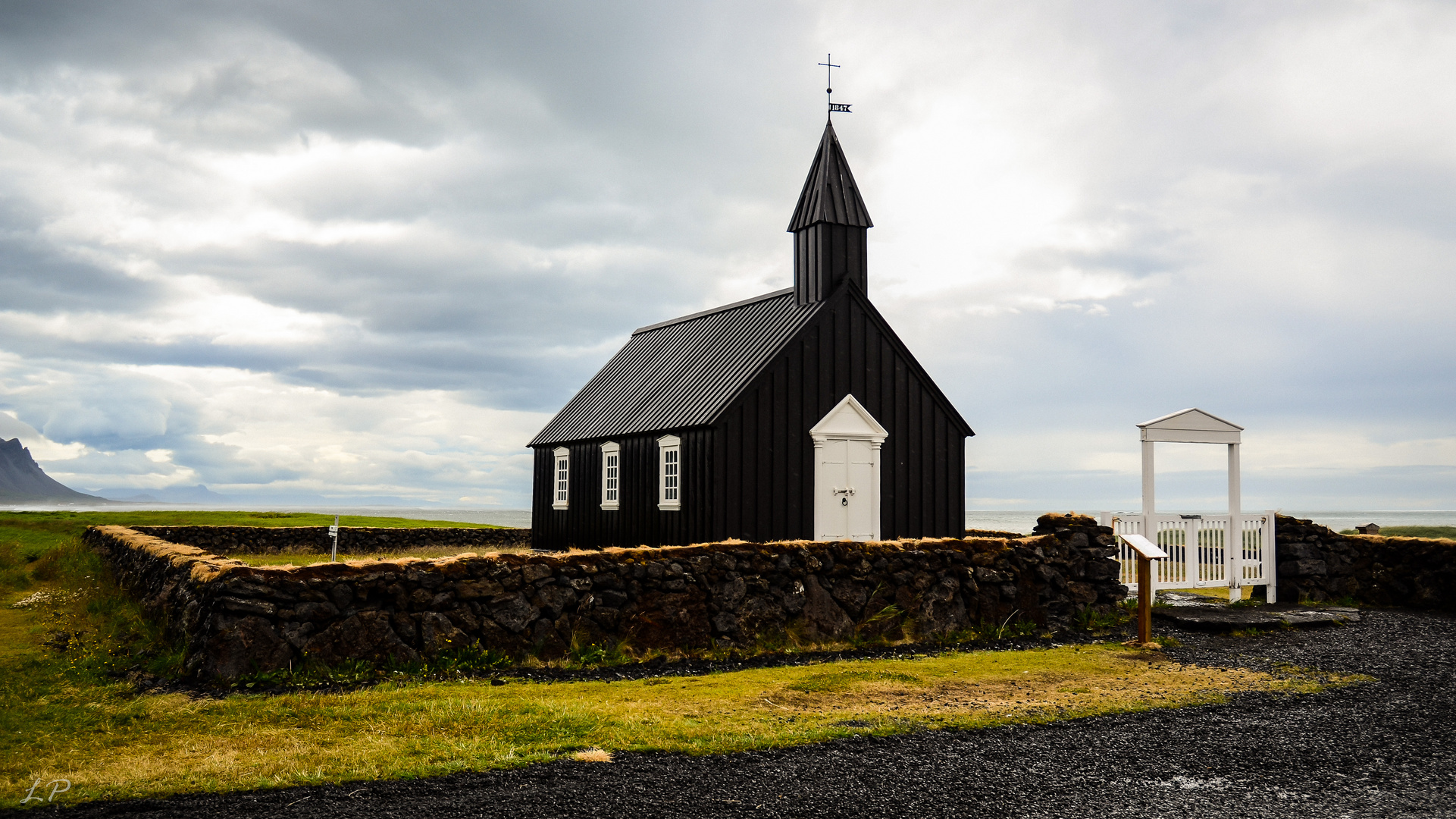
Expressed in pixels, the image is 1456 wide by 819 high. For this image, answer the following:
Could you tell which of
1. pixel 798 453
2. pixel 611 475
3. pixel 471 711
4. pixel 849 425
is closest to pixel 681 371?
pixel 611 475

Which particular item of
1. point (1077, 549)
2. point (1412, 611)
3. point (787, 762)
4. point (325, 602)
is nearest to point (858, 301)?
point (1077, 549)

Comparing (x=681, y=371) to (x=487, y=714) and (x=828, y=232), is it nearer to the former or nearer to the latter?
(x=828, y=232)

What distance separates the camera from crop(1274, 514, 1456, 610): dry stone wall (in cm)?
1808

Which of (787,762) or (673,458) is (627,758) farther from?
(673,458)

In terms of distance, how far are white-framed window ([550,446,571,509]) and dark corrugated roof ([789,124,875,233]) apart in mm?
7776

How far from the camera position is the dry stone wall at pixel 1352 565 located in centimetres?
1808

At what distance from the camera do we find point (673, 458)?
19594mm

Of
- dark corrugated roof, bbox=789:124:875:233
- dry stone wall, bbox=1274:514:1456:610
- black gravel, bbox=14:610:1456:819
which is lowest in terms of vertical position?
black gravel, bbox=14:610:1456:819

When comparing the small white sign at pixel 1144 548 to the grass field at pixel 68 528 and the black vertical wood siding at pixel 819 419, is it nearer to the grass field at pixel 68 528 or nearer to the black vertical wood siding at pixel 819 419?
the black vertical wood siding at pixel 819 419

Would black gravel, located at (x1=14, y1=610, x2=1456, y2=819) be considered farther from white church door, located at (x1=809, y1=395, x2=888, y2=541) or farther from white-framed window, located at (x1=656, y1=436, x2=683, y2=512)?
white-framed window, located at (x1=656, y1=436, x2=683, y2=512)

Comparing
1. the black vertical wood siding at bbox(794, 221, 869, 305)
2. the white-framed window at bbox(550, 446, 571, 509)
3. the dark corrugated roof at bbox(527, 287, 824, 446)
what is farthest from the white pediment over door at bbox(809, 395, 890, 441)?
the white-framed window at bbox(550, 446, 571, 509)

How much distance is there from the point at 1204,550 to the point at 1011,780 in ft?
42.3

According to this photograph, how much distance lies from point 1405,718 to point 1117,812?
468 centimetres

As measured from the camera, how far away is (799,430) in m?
19.3
